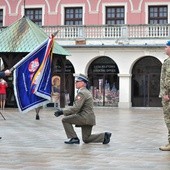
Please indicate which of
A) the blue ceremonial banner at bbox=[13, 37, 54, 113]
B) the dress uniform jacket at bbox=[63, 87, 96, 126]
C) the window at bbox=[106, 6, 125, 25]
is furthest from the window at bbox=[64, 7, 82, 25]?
the dress uniform jacket at bbox=[63, 87, 96, 126]

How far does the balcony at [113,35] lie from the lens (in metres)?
32.8

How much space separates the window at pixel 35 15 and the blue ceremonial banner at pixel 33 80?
2463 centimetres

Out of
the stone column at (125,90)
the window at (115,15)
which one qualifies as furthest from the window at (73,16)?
the stone column at (125,90)

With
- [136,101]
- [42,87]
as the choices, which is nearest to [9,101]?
[136,101]

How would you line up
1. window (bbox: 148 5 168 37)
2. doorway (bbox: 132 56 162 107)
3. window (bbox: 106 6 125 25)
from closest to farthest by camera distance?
window (bbox: 148 5 168 37) → doorway (bbox: 132 56 162 107) → window (bbox: 106 6 125 25)

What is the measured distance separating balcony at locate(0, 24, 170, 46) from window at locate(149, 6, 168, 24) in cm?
164

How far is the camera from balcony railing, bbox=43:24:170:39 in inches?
1293

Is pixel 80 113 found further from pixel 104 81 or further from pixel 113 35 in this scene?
pixel 104 81

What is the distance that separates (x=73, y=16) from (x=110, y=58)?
15.2ft

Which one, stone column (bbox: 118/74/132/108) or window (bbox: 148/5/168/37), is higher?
window (bbox: 148/5/168/37)

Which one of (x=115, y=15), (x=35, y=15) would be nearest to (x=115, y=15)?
(x=115, y=15)


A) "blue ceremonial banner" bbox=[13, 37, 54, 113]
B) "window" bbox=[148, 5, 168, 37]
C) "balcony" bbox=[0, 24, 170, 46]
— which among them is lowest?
"blue ceremonial banner" bbox=[13, 37, 54, 113]

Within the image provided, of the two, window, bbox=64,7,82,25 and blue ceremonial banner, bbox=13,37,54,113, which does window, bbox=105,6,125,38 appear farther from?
blue ceremonial banner, bbox=13,37,54,113

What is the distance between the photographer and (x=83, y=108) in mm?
11141
